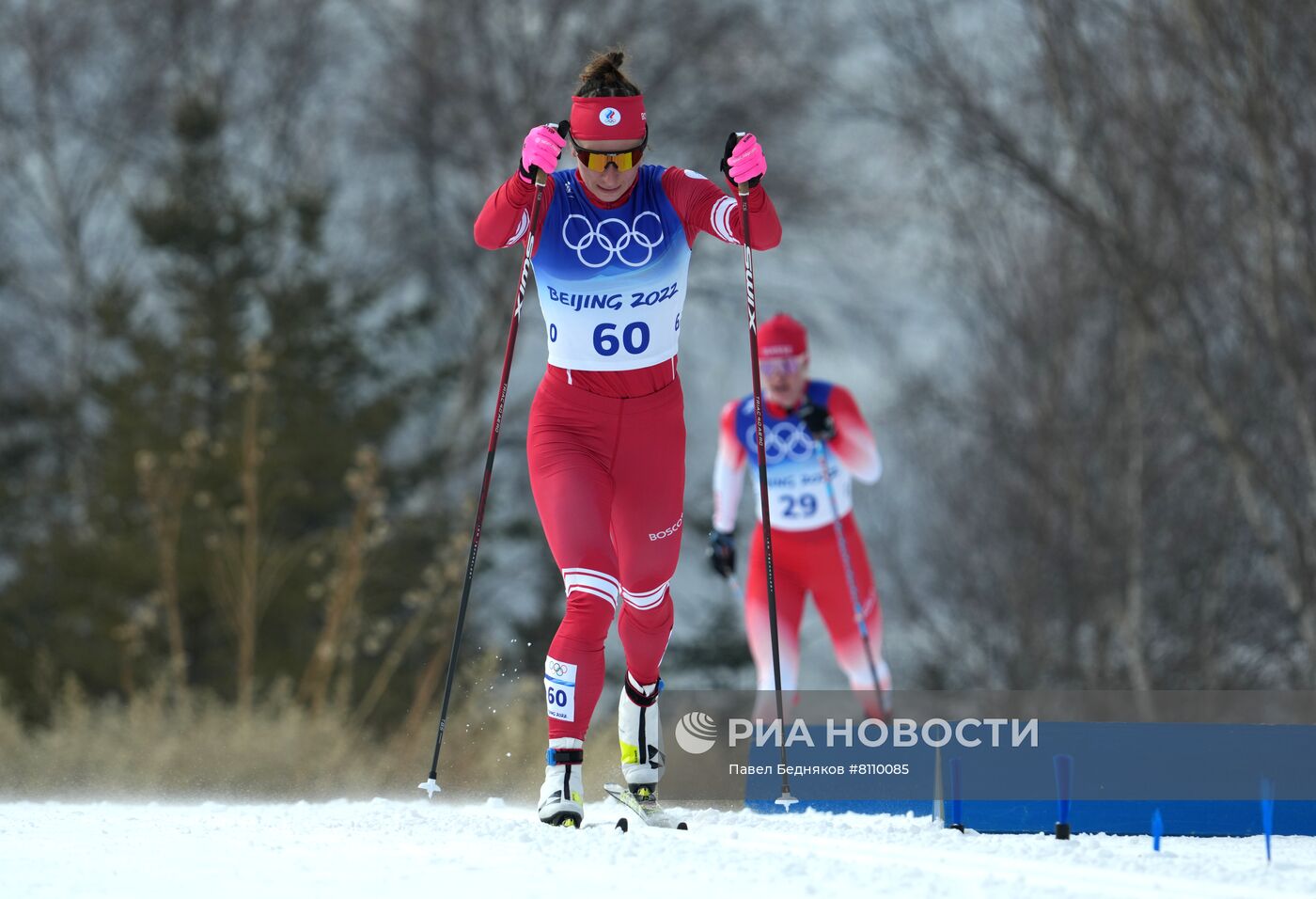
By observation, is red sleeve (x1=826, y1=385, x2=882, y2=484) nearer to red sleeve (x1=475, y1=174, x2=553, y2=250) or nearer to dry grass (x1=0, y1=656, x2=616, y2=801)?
dry grass (x1=0, y1=656, x2=616, y2=801)

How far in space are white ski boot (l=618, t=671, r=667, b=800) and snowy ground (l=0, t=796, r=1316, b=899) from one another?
213mm

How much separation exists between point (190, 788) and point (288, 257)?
12.7m

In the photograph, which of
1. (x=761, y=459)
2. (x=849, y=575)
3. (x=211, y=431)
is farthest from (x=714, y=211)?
(x=211, y=431)

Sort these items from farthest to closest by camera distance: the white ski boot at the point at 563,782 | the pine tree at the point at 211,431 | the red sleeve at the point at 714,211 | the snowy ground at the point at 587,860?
1. the pine tree at the point at 211,431
2. the red sleeve at the point at 714,211
3. the white ski boot at the point at 563,782
4. the snowy ground at the point at 587,860

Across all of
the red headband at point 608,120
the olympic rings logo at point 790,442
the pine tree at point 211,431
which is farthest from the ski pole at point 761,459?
the pine tree at point 211,431

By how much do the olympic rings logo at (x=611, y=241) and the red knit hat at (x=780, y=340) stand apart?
102 inches

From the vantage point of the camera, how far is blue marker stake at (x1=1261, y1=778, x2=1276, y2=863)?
4.73 meters

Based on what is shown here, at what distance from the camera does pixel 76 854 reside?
4.20m

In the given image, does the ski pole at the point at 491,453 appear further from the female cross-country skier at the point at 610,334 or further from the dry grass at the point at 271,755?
the dry grass at the point at 271,755

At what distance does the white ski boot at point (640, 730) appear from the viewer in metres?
5.58

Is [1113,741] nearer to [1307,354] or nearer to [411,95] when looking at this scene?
[1307,354]

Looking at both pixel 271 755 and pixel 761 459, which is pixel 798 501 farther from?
pixel 271 755

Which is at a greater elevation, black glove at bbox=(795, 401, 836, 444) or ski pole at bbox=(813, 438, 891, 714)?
black glove at bbox=(795, 401, 836, 444)

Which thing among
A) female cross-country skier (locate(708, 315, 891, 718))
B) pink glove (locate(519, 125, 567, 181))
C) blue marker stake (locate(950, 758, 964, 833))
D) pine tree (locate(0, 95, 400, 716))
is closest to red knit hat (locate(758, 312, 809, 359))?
female cross-country skier (locate(708, 315, 891, 718))
